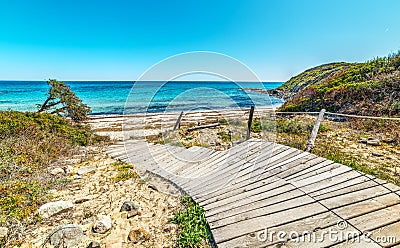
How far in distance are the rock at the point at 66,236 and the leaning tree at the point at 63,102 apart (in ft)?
38.0

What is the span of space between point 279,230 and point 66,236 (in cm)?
323

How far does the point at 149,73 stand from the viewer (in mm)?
4254

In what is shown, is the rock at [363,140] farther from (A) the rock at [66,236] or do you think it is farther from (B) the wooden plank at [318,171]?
(A) the rock at [66,236]

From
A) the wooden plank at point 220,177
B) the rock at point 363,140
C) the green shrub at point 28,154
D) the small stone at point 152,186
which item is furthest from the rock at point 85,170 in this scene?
the rock at point 363,140

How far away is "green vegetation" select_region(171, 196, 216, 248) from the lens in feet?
9.96

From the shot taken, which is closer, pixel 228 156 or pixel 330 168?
pixel 330 168

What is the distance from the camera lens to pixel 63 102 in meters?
13.0

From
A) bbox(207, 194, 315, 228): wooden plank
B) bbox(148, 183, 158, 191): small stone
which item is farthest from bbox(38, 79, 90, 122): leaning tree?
bbox(207, 194, 315, 228): wooden plank

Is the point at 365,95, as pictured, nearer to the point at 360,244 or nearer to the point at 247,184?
the point at 247,184

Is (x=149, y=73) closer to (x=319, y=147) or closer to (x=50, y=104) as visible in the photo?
(x=319, y=147)

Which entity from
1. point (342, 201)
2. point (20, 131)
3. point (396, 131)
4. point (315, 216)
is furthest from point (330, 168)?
point (20, 131)

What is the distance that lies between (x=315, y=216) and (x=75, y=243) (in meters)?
3.60

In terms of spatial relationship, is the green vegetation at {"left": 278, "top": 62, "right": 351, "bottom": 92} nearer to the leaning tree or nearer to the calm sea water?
the calm sea water

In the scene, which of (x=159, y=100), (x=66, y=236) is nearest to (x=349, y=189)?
(x=66, y=236)
